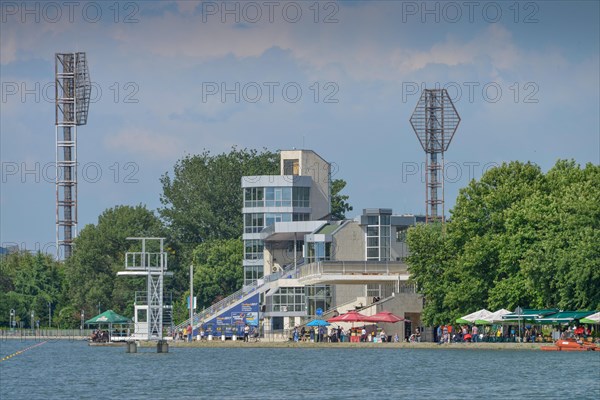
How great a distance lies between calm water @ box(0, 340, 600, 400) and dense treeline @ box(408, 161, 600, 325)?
16.2 ft

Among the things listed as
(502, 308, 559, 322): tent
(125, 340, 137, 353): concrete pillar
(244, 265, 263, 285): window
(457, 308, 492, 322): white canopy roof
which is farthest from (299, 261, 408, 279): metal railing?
(244, 265, 263, 285): window

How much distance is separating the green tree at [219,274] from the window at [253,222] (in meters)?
13.4

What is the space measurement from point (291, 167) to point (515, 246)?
190 ft

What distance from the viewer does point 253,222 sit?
15625cm

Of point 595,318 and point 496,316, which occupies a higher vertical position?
point 496,316

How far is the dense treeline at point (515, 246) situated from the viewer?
9569cm

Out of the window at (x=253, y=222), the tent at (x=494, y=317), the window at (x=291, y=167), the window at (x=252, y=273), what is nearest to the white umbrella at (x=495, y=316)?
the tent at (x=494, y=317)

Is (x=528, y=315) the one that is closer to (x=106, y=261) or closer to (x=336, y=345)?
(x=336, y=345)

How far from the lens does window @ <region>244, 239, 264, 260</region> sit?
158 m

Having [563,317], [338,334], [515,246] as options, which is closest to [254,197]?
[338,334]

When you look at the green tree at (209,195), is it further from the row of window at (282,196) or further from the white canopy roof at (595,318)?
the white canopy roof at (595,318)

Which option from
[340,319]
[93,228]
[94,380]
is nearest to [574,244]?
[340,319]

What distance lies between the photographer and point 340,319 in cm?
11506

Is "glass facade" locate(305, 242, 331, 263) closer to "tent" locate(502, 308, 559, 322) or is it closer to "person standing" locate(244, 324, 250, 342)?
"person standing" locate(244, 324, 250, 342)
